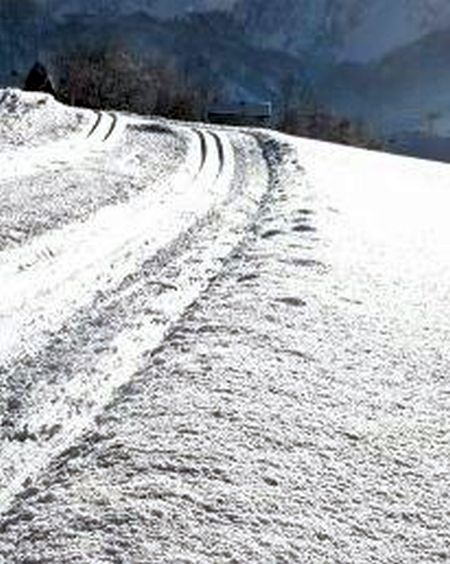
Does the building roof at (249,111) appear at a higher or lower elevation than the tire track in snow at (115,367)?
lower

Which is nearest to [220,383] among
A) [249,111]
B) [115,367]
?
[115,367]

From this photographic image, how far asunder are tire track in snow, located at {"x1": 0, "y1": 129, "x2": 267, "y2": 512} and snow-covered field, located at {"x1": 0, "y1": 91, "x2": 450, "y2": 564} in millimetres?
12

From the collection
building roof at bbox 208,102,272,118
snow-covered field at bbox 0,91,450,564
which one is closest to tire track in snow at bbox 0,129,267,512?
snow-covered field at bbox 0,91,450,564

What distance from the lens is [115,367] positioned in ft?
14.7

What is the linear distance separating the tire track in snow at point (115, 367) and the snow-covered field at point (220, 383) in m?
0.01

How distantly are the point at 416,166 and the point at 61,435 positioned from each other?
1377cm

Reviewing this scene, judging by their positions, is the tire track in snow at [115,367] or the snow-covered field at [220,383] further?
the tire track in snow at [115,367]

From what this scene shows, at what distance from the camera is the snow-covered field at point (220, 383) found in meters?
3.07

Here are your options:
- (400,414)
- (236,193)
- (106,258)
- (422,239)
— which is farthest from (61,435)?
(236,193)

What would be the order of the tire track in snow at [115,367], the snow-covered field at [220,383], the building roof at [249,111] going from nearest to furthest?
the snow-covered field at [220,383], the tire track in snow at [115,367], the building roof at [249,111]

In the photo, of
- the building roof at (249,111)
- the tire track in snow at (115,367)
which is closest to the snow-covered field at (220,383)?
the tire track in snow at (115,367)

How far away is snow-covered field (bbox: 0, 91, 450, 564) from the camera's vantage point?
3.07 meters

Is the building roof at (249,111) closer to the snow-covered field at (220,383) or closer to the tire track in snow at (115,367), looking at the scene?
the snow-covered field at (220,383)

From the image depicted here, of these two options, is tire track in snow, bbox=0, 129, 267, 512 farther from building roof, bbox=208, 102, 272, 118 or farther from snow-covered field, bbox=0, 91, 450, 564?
building roof, bbox=208, 102, 272, 118
